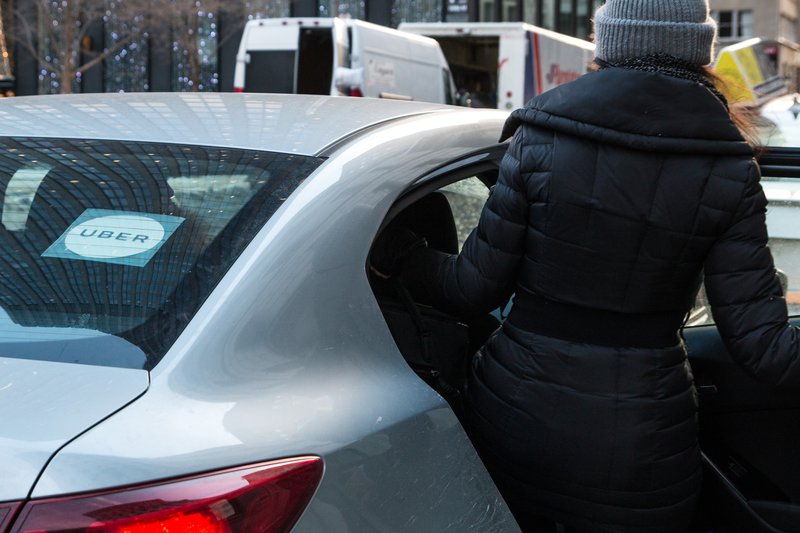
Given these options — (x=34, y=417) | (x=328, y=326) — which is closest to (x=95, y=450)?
(x=34, y=417)

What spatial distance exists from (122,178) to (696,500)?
1.37 metres

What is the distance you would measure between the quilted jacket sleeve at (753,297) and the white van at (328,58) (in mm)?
15664

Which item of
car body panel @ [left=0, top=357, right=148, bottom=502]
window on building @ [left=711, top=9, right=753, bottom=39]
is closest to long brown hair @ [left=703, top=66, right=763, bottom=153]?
car body panel @ [left=0, top=357, right=148, bottom=502]

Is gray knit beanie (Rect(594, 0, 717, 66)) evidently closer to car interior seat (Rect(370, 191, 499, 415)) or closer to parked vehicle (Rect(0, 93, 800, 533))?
parked vehicle (Rect(0, 93, 800, 533))

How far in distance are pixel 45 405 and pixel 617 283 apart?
1.10m

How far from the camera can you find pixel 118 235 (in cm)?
178

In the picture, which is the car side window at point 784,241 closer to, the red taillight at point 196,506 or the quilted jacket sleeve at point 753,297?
the quilted jacket sleeve at point 753,297

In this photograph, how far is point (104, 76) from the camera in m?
35.8

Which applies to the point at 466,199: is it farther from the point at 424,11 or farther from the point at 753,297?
the point at 424,11

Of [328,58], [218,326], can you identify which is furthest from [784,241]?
[328,58]

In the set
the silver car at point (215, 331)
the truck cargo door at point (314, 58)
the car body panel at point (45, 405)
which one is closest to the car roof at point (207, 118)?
the silver car at point (215, 331)

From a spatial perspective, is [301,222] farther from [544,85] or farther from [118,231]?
[544,85]

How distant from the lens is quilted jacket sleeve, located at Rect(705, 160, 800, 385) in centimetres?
196

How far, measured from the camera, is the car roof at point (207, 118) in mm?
1999
